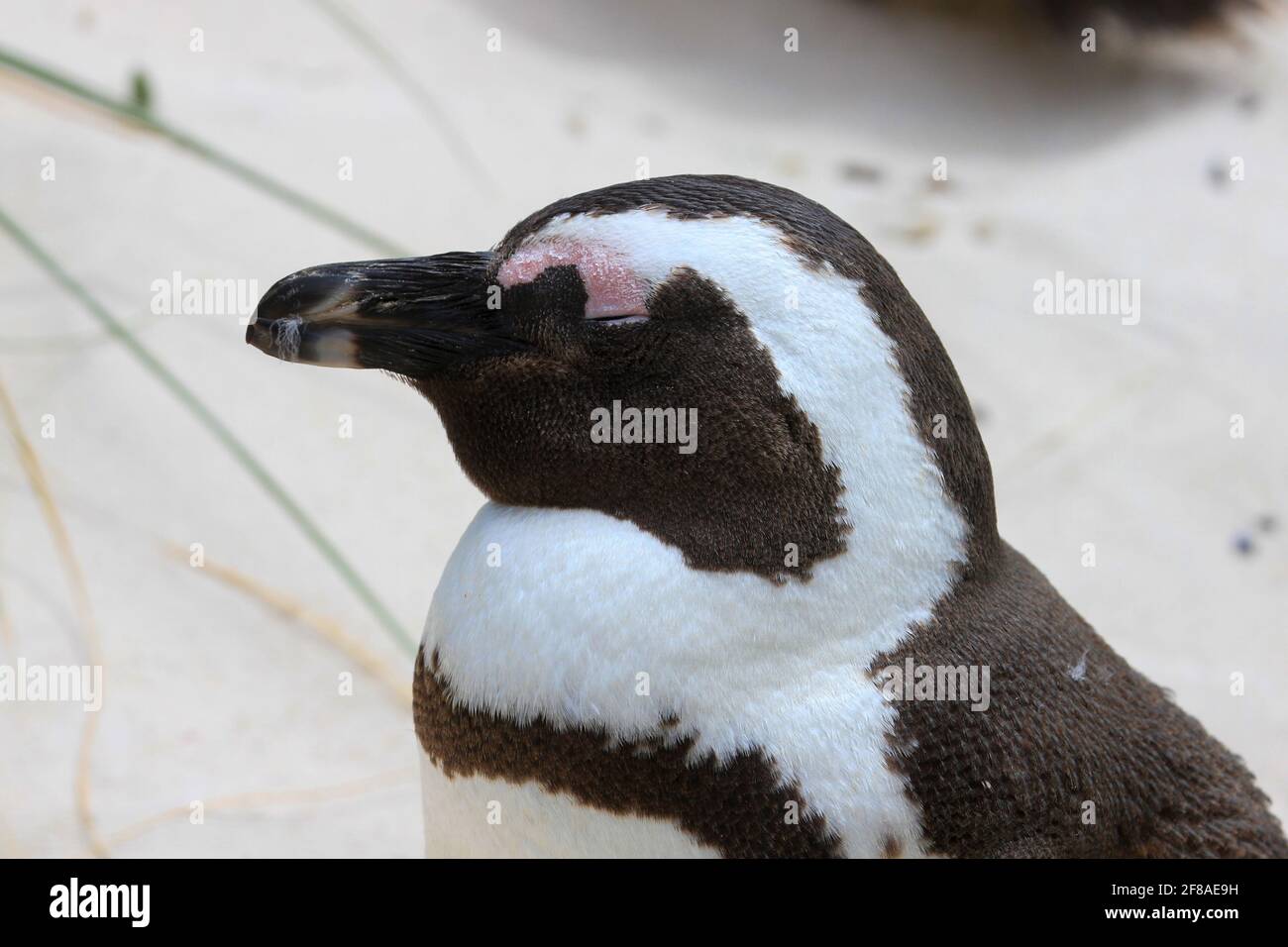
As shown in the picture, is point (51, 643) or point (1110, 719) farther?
point (51, 643)

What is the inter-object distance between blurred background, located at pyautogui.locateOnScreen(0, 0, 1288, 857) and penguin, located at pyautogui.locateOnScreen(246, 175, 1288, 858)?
67 cm

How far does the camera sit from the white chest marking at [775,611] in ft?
3.24

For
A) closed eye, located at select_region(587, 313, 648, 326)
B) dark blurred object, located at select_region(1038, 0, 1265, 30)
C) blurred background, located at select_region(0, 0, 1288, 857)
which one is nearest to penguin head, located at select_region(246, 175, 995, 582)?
closed eye, located at select_region(587, 313, 648, 326)

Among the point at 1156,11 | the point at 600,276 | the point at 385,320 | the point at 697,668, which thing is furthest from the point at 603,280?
the point at 1156,11

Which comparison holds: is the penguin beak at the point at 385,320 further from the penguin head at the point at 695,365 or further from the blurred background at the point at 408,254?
the blurred background at the point at 408,254

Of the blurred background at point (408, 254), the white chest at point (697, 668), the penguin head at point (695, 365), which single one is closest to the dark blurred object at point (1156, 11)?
the blurred background at point (408, 254)

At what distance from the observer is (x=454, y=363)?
1058mm

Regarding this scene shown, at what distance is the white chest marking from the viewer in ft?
3.24

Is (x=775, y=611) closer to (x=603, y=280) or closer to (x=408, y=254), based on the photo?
(x=603, y=280)

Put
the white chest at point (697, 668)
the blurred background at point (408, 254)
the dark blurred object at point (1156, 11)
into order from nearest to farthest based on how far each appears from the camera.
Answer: the white chest at point (697, 668), the blurred background at point (408, 254), the dark blurred object at point (1156, 11)

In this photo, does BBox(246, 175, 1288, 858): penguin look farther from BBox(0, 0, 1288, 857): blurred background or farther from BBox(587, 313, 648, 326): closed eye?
BBox(0, 0, 1288, 857): blurred background
